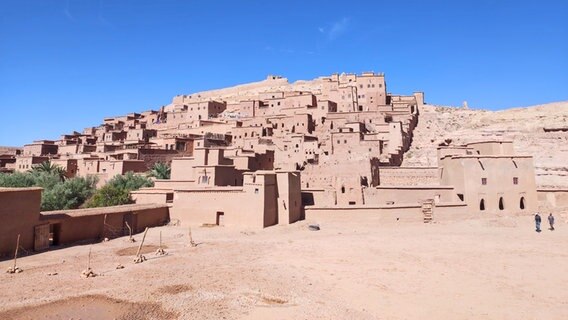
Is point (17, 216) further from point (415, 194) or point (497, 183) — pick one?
point (497, 183)

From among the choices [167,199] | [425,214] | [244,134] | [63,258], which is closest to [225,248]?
[63,258]

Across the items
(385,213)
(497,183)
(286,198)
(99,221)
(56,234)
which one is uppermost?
(497,183)

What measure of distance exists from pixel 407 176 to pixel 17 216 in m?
25.1

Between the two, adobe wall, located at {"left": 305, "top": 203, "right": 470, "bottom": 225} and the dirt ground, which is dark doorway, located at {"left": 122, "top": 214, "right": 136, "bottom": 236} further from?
adobe wall, located at {"left": 305, "top": 203, "right": 470, "bottom": 225}

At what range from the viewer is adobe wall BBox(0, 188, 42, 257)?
13906 millimetres

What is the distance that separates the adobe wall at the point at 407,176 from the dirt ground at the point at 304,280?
993 cm

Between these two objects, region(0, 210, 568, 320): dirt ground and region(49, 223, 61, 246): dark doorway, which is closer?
region(0, 210, 568, 320): dirt ground

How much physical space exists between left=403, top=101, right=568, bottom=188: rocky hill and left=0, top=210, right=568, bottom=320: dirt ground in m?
17.5

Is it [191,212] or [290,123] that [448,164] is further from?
[290,123]

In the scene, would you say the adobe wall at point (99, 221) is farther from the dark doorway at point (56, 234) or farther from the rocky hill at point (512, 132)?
the rocky hill at point (512, 132)

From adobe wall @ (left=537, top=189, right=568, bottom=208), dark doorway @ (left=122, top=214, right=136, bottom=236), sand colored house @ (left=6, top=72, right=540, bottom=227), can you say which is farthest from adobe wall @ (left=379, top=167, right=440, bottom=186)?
dark doorway @ (left=122, top=214, right=136, bottom=236)

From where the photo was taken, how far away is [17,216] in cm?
1443

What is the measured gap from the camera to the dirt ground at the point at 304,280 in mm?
9078

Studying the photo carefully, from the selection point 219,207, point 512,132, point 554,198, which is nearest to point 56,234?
point 219,207
